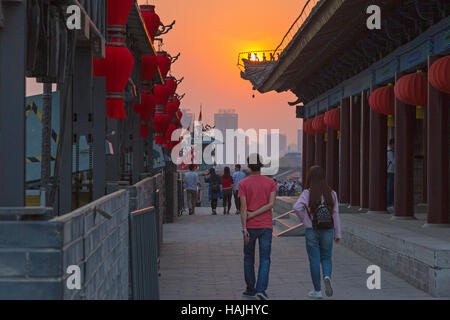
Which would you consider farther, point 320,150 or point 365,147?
point 320,150

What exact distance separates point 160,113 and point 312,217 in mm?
11611

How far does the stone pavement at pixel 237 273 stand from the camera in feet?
31.9

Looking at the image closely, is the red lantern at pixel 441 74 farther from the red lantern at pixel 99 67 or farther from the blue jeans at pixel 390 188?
the blue jeans at pixel 390 188

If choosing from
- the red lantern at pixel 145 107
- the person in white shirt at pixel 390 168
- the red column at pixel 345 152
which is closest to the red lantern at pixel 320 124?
the red column at pixel 345 152

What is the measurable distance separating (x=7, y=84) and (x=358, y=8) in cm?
1112

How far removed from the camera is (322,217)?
8.96 meters

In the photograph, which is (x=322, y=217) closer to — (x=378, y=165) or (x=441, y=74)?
(x=441, y=74)

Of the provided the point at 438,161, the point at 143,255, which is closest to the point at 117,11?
the point at 143,255

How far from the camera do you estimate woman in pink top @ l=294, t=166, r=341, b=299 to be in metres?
9.04

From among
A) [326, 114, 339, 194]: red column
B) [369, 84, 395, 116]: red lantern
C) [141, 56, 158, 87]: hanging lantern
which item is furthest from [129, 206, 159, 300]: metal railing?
[326, 114, 339, 194]: red column

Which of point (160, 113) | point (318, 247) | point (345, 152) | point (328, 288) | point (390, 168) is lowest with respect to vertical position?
point (328, 288)

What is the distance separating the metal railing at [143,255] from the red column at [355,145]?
45.8 ft

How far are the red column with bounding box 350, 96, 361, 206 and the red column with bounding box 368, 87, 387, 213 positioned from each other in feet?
9.92

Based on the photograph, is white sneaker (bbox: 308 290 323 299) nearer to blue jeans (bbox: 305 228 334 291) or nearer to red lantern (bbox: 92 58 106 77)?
blue jeans (bbox: 305 228 334 291)
